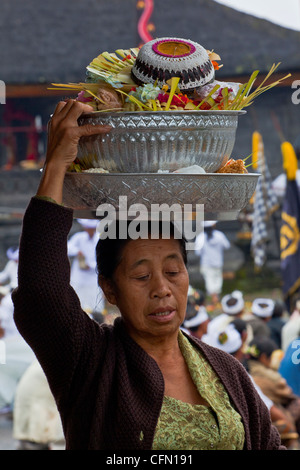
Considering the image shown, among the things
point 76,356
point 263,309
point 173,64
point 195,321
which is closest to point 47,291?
point 76,356

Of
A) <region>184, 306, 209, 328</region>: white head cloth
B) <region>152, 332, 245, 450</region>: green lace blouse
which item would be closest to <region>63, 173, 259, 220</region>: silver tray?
<region>152, 332, 245, 450</region>: green lace blouse

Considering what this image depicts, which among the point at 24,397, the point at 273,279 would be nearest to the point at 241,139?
the point at 273,279

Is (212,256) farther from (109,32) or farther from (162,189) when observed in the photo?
(162,189)

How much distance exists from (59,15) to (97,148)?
1754cm

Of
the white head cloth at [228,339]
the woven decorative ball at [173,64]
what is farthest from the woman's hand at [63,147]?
the white head cloth at [228,339]

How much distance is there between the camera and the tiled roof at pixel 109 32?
1753 centimetres

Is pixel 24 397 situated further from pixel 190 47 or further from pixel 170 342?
pixel 190 47

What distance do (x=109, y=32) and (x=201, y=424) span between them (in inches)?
Answer: 669

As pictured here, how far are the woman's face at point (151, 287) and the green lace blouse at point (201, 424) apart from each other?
202 mm

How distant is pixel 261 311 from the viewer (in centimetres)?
749

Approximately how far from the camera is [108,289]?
7.18 feet

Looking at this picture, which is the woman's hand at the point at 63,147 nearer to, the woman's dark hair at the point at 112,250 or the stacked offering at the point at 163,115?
the stacked offering at the point at 163,115

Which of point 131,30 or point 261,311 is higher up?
point 131,30

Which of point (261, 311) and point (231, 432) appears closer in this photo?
point (231, 432)
